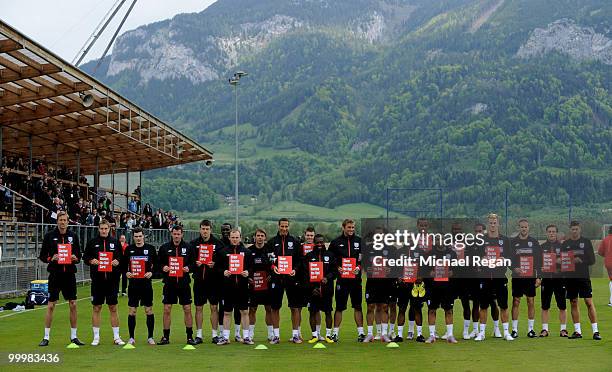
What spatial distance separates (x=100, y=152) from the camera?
46.7 metres

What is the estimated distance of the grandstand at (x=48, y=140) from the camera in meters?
25.9

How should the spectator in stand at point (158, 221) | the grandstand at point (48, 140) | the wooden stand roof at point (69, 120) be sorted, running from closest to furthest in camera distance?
the wooden stand roof at point (69, 120)
the grandstand at point (48, 140)
the spectator in stand at point (158, 221)

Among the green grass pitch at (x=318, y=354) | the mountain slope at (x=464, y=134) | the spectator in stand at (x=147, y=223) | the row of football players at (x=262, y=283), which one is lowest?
the green grass pitch at (x=318, y=354)

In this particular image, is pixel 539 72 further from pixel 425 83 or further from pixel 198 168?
pixel 198 168

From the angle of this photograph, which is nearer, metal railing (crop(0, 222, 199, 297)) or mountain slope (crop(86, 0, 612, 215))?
metal railing (crop(0, 222, 199, 297))

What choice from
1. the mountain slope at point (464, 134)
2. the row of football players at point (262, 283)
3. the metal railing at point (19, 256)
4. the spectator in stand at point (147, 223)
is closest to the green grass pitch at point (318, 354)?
the row of football players at point (262, 283)

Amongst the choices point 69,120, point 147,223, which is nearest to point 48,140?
point 69,120

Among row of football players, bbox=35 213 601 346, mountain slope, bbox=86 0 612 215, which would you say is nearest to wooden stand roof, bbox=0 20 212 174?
row of football players, bbox=35 213 601 346

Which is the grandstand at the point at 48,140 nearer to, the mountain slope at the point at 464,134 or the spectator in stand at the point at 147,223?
the spectator in stand at the point at 147,223

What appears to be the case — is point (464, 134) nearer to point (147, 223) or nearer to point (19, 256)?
point (147, 223)

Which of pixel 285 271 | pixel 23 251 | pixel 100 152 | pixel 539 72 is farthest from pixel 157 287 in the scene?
pixel 539 72

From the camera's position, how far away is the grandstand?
2592 centimetres

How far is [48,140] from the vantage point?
39.9 m

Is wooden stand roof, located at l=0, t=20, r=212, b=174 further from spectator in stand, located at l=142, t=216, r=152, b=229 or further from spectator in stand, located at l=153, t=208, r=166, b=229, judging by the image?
spectator in stand, located at l=142, t=216, r=152, b=229
